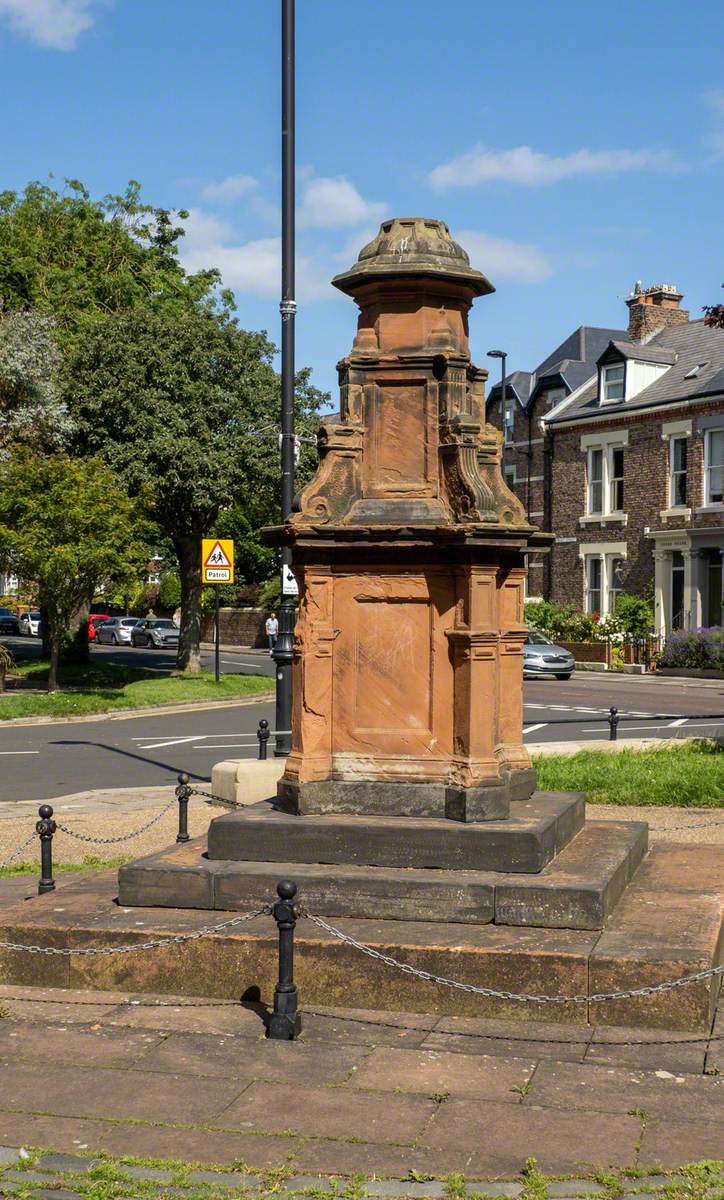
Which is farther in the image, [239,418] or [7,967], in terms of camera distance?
[239,418]

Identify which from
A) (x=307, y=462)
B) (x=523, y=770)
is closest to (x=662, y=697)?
(x=307, y=462)

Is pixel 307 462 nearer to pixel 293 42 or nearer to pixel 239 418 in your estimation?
pixel 239 418

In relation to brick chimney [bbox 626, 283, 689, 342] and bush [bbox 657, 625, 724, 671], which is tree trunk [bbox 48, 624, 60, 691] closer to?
bush [bbox 657, 625, 724, 671]

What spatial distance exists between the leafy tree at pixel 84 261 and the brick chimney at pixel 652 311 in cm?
1612

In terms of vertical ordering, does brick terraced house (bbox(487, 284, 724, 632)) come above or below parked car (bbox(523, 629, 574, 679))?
above

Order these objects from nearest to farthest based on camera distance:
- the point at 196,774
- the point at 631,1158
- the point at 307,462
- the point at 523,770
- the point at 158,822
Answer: the point at 631,1158 < the point at 523,770 < the point at 158,822 < the point at 196,774 < the point at 307,462

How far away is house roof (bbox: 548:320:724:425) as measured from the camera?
44.3 meters

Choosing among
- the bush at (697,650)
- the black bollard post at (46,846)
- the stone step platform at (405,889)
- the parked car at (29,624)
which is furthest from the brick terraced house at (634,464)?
the stone step platform at (405,889)

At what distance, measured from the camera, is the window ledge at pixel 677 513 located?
44.1m

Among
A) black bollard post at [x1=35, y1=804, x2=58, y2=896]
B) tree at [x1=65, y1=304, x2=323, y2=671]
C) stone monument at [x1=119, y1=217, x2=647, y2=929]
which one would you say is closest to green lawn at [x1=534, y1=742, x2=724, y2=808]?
stone monument at [x1=119, y1=217, x2=647, y2=929]

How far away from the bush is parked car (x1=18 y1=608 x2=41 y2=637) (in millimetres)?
38120

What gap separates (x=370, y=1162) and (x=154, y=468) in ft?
93.2

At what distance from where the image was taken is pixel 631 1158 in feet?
18.7

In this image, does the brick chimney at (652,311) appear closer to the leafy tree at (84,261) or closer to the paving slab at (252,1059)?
the leafy tree at (84,261)
